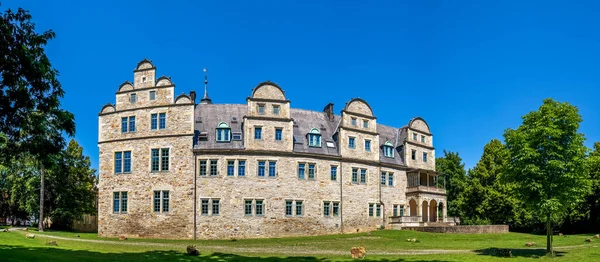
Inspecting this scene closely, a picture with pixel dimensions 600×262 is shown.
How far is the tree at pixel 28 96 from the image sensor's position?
16.4 m

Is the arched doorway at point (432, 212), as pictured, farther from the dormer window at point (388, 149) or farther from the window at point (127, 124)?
the window at point (127, 124)

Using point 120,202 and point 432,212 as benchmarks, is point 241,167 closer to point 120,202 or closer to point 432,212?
point 120,202

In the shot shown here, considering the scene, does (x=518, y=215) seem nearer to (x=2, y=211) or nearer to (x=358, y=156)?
(x=358, y=156)

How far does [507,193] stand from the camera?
55.8 meters

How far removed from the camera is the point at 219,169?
142 feet

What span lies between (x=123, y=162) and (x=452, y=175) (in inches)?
1682

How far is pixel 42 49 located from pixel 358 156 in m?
35.6

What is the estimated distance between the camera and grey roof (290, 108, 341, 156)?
4691cm

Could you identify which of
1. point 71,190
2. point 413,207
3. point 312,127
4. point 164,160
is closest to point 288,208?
point 312,127

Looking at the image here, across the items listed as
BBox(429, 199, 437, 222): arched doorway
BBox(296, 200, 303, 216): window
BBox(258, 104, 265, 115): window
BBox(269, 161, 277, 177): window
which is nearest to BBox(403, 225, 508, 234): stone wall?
BBox(429, 199, 437, 222): arched doorway

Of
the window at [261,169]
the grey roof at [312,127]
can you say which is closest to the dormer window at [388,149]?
the grey roof at [312,127]

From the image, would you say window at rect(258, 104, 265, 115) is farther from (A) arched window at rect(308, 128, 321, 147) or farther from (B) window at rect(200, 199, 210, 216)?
(B) window at rect(200, 199, 210, 216)

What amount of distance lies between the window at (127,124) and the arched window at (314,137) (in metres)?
16.0

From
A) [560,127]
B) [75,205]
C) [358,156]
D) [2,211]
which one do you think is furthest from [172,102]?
[2,211]
